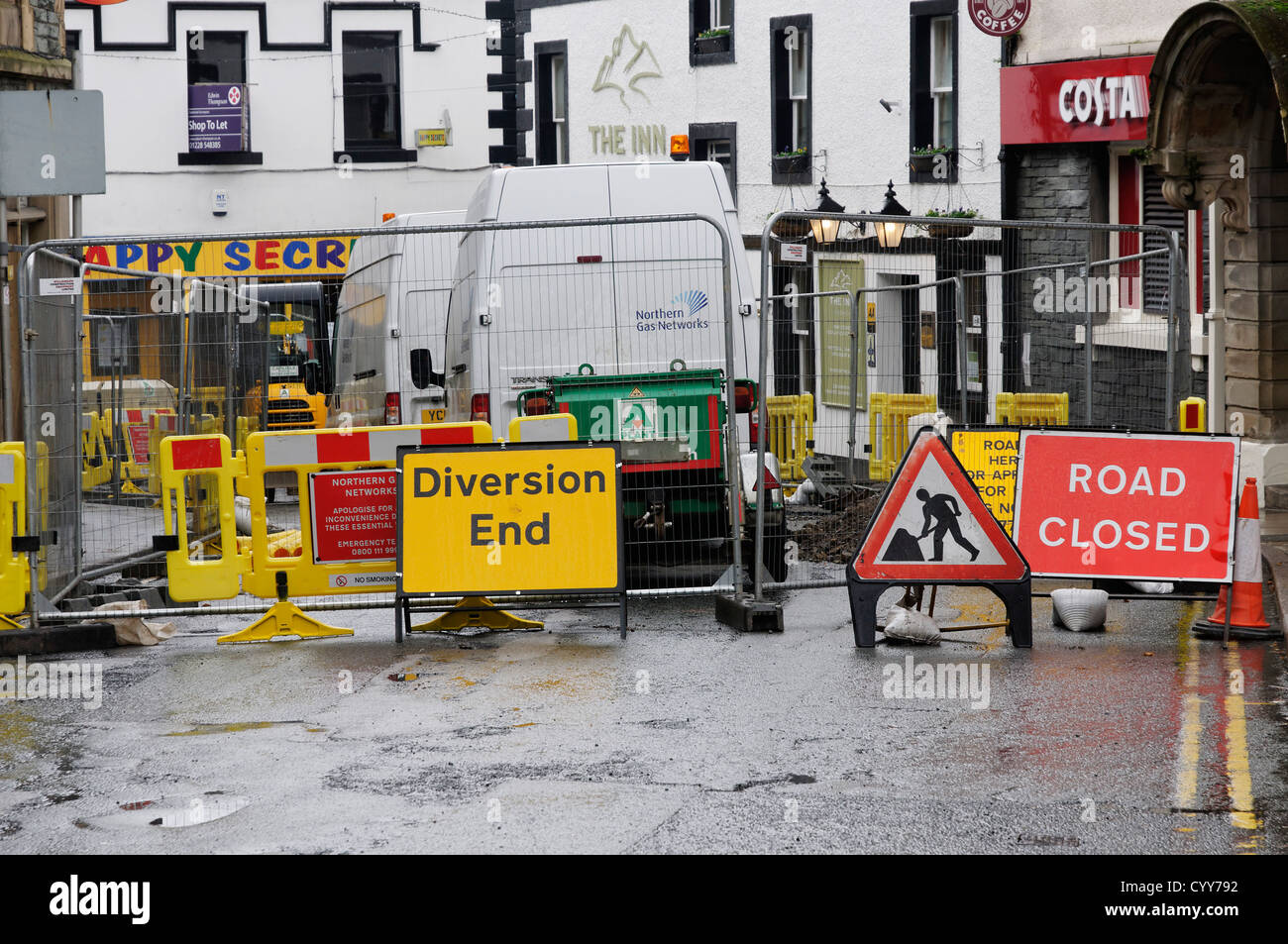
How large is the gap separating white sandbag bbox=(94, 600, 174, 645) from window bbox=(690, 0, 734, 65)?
19447 millimetres

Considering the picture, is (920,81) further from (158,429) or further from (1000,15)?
(158,429)

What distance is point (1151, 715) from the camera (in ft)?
25.6

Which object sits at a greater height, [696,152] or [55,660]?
[696,152]

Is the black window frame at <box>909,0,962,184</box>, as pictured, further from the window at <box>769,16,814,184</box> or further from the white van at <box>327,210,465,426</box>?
the white van at <box>327,210,465,426</box>

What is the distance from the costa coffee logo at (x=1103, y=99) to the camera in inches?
722

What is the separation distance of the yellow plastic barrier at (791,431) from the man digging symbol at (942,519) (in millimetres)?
5654

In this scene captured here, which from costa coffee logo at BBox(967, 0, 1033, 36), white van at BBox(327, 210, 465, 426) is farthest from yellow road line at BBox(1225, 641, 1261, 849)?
Result: costa coffee logo at BBox(967, 0, 1033, 36)

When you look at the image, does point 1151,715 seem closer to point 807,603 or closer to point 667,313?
point 807,603

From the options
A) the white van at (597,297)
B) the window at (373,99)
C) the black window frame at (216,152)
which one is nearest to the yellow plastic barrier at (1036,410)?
the white van at (597,297)

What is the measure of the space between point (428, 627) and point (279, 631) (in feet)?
2.96

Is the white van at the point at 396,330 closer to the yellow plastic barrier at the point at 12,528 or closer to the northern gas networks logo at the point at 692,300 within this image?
the northern gas networks logo at the point at 692,300

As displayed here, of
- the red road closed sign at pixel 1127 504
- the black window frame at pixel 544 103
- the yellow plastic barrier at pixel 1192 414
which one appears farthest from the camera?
the black window frame at pixel 544 103

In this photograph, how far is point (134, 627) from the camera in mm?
10312
